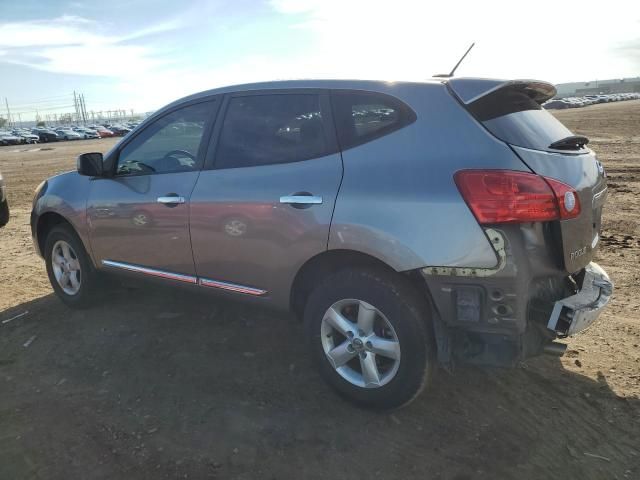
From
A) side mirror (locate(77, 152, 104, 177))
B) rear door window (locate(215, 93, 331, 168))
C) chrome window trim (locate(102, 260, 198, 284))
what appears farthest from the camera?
side mirror (locate(77, 152, 104, 177))

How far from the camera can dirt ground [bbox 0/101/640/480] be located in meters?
2.70

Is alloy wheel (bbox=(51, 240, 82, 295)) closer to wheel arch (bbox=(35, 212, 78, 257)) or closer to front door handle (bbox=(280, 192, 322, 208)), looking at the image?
wheel arch (bbox=(35, 212, 78, 257))

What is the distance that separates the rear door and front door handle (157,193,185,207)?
14 cm

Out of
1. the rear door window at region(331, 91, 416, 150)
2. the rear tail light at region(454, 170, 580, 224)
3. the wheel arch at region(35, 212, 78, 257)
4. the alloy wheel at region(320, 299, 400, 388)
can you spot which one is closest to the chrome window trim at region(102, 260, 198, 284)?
the wheel arch at region(35, 212, 78, 257)

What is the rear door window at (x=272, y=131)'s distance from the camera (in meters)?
3.18

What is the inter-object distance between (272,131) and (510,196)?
159 cm

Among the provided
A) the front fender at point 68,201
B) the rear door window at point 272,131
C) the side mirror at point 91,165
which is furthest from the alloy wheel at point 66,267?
the rear door window at point 272,131

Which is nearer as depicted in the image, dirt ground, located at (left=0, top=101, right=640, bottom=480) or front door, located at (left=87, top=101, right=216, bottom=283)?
dirt ground, located at (left=0, top=101, right=640, bottom=480)

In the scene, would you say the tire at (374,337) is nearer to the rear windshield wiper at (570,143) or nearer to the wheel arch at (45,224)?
the rear windshield wiper at (570,143)

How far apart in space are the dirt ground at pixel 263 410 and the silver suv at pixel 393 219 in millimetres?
341

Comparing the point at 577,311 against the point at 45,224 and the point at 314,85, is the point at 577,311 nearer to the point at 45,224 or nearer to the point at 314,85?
the point at 314,85

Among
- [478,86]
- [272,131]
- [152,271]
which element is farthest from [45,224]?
[478,86]

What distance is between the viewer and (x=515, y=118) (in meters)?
2.82

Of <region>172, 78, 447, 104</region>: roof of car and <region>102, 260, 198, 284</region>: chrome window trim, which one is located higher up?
<region>172, 78, 447, 104</region>: roof of car
